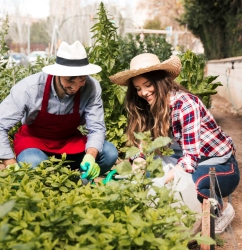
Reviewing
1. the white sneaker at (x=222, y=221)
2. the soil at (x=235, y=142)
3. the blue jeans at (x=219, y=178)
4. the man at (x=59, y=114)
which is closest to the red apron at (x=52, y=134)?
the man at (x=59, y=114)

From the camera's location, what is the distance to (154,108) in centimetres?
319

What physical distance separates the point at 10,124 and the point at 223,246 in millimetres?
1630

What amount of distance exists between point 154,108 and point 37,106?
35.1 inches

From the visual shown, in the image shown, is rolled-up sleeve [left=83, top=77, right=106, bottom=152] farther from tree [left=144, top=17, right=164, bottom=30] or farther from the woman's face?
tree [left=144, top=17, right=164, bottom=30]

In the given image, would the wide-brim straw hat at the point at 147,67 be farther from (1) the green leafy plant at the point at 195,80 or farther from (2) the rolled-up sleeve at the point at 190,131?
(1) the green leafy plant at the point at 195,80

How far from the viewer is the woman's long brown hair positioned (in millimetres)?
3164

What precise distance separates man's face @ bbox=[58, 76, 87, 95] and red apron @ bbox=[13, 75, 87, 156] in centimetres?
20

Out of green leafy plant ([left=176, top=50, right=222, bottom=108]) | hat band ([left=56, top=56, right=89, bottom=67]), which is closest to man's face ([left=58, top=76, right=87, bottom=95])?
hat band ([left=56, top=56, right=89, bottom=67])

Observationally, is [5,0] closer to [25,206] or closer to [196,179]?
[196,179]

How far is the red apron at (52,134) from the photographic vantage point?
12.0 feet

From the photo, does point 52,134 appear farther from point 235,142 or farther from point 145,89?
point 235,142

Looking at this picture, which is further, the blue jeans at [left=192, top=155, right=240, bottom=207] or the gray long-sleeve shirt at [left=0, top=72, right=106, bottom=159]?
the gray long-sleeve shirt at [left=0, top=72, right=106, bottom=159]

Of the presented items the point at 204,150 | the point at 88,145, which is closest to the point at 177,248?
the point at 204,150

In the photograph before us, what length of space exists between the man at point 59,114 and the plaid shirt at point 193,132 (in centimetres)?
58
